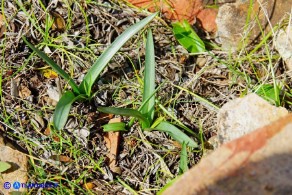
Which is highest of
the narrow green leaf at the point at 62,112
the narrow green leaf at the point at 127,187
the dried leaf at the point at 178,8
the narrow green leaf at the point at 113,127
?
the dried leaf at the point at 178,8

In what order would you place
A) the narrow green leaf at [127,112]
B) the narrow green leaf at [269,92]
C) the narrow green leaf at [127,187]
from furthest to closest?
the narrow green leaf at [269,92]
the narrow green leaf at [127,187]
the narrow green leaf at [127,112]

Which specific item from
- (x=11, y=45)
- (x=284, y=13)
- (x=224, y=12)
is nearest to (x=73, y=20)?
(x=11, y=45)

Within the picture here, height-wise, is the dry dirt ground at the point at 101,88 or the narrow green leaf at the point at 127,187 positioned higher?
the dry dirt ground at the point at 101,88

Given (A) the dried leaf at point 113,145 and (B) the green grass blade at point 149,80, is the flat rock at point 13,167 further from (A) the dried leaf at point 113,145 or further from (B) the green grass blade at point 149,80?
(B) the green grass blade at point 149,80

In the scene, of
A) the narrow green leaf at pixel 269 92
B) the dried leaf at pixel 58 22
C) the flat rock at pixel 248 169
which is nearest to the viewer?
the flat rock at pixel 248 169

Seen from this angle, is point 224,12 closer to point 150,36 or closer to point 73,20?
point 150,36

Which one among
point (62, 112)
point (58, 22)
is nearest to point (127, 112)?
point (62, 112)

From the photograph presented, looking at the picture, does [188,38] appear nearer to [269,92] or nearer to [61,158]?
[269,92]

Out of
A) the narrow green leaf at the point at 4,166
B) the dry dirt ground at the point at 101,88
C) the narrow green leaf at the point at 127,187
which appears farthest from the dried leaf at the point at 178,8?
the narrow green leaf at the point at 4,166
